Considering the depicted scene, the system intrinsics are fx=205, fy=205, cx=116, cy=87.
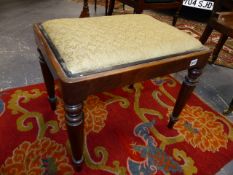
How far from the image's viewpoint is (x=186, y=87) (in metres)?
0.85

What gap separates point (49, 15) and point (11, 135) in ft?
5.43

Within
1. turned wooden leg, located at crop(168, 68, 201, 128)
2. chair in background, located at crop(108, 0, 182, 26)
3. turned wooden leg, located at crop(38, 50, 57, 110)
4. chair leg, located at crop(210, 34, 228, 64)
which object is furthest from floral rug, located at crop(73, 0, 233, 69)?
turned wooden leg, located at crop(38, 50, 57, 110)

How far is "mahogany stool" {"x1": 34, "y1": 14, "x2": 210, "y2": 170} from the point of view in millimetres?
580

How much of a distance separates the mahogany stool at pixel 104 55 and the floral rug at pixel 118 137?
176mm

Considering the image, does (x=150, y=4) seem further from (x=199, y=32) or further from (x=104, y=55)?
(x=104, y=55)

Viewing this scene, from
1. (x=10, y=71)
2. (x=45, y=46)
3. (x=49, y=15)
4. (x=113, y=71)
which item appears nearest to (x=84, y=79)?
(x=113, y=71)

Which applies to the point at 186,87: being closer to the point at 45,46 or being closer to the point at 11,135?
the point at 45,46

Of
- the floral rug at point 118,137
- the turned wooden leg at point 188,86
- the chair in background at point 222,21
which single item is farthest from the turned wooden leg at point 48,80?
the chair in background at point 222,21

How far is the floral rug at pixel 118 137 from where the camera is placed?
87cm

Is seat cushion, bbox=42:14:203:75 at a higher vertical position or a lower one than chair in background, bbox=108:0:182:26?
higher

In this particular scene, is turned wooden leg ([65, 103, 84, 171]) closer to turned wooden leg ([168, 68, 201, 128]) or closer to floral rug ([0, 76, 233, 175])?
floral rug ([0, 76, 233, 175])

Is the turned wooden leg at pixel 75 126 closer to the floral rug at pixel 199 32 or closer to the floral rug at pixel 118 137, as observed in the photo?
the floral rug at pixel 118 137

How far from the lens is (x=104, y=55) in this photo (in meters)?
0.61

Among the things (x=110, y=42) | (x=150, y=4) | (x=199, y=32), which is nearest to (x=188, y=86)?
(x=110, y=42)
